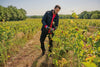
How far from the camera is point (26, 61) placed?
2.93 meters

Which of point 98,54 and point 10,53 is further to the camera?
point 10,53

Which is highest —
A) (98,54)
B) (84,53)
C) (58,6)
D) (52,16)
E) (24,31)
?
(58,6)

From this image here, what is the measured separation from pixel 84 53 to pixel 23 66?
2.06 m

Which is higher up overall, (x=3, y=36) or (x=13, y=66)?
(x=3, y=36)

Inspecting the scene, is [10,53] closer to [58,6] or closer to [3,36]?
[3,36]

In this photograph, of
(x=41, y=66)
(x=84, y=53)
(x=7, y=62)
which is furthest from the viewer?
(x=7, y=62)

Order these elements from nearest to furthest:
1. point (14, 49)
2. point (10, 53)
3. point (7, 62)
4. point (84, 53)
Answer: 1. point (84, 53)
2. point (7, 62)
3. point (10, 53)
4. point (14, 49)

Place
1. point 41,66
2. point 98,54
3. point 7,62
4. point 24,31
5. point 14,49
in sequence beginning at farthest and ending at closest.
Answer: point 24,31 < point 14,49 < point 7,62 < point 41,66 < point 98,54

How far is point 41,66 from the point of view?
2.62 meters

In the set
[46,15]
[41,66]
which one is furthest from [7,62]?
[46,15]

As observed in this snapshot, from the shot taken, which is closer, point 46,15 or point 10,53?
point 46,15

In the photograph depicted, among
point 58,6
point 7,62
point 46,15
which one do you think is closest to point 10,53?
point 7,62

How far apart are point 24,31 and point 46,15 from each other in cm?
451

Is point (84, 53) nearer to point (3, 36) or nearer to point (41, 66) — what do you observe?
point (41, 66)
